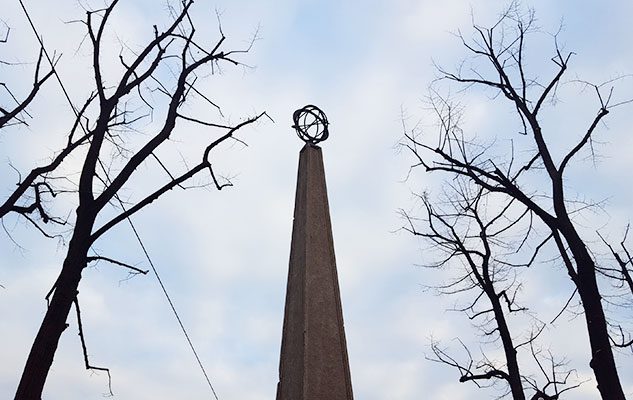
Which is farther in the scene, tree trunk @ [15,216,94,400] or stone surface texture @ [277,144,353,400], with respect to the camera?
tree trunk @ [15,216,94,400]

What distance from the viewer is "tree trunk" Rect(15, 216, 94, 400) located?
228 inches

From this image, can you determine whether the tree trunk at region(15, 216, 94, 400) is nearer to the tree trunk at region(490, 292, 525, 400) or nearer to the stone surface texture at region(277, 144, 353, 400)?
the stone surface texture at region(277, 144, 353, 400)

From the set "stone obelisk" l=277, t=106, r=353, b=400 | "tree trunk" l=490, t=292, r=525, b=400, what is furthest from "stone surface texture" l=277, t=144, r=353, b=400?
"tree trunk" l=490, t=292, r=525, b=400

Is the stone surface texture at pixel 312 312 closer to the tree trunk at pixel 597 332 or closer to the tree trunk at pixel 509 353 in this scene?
the tree trunk at pixel 597 332

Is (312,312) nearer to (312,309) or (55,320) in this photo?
(312,309)

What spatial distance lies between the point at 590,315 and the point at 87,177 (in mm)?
6564

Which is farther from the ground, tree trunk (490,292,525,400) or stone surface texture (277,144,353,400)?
tree trunk (490,292,525,400)

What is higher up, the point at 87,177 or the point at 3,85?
the point at 3,85

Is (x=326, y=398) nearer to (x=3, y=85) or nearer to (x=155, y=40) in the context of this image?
(x=155, y=40)

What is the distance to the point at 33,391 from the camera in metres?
5.76

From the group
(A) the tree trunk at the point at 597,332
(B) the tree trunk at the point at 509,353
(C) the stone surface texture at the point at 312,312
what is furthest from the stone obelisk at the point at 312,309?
(B) the tree trunk at the point at 509,353

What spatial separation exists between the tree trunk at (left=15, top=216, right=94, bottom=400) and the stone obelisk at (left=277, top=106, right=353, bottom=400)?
228 cm

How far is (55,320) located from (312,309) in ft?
8.74

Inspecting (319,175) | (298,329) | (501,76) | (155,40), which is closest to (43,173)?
(155,40)
